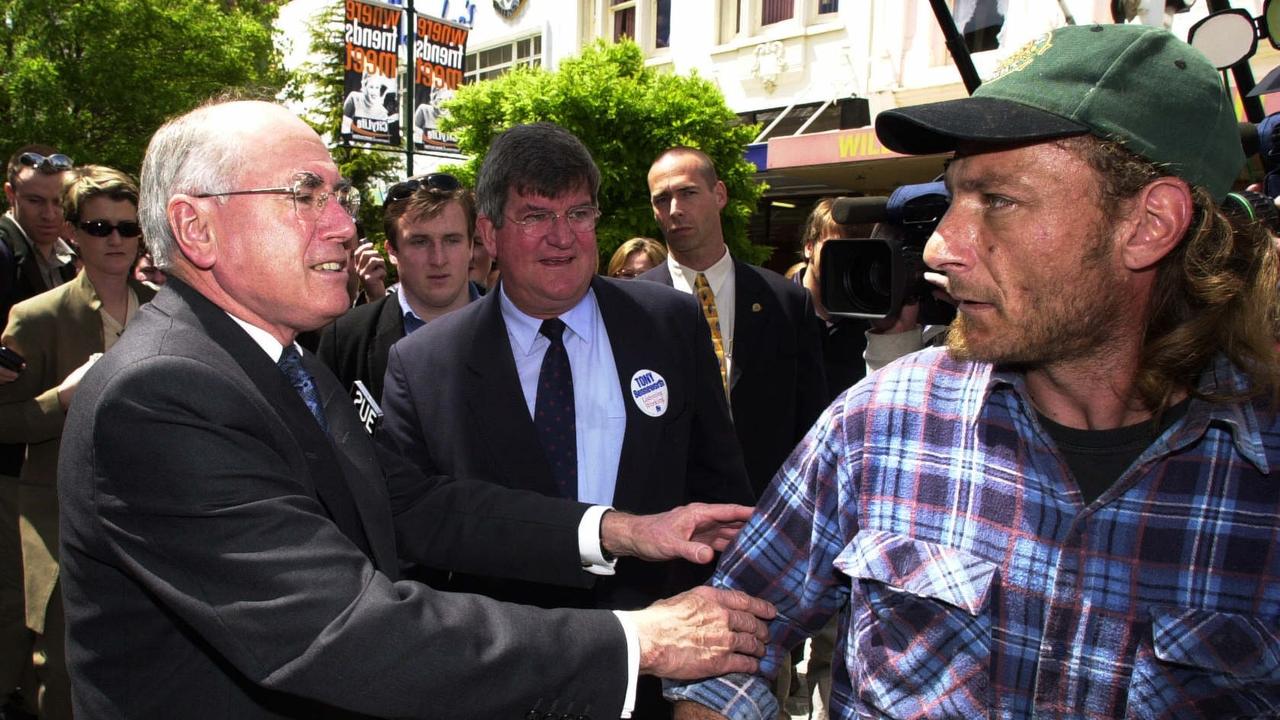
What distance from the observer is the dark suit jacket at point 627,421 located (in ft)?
9.41

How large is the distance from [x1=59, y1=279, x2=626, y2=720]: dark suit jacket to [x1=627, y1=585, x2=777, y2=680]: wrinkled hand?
9 cm

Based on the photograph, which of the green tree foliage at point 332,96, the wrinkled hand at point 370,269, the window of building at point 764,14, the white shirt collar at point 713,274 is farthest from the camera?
the green tree foliage at point 332,96

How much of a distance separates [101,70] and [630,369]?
1958 cm

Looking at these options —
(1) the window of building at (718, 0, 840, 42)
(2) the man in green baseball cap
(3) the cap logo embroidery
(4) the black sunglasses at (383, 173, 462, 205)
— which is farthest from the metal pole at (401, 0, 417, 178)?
(2) the man in green baseball cap

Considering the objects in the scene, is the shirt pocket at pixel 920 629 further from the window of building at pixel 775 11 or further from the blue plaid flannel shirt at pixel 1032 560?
the window of building at pixel 775 11

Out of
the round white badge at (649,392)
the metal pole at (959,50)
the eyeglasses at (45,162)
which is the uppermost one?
the metal pole at (959,50)

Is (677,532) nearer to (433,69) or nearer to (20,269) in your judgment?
(20,269)

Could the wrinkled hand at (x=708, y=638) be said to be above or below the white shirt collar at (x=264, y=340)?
below

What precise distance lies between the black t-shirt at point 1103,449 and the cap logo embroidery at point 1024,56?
654 mm

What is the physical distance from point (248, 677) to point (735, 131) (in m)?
12.1

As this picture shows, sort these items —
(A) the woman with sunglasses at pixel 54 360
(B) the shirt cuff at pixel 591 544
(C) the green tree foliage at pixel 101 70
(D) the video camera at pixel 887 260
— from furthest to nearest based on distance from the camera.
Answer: (C) the green tree foliage at pixel 101 70 → (A) the woman with sunglasses at pixel 54 360 → (B) the shirt cuff at pixel 591 544 → (D) the video camera at pixel 887 260

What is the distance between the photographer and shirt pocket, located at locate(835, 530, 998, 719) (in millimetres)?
1567

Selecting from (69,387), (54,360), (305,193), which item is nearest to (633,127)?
(54,360)

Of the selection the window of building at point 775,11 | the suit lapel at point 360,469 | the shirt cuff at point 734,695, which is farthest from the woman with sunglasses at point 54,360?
the window of building at point 775,11
